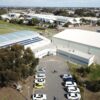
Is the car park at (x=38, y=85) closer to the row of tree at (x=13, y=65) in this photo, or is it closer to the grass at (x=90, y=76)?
the row of tree at (x=13, y=65)

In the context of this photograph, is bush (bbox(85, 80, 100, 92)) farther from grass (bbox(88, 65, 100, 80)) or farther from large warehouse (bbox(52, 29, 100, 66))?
large warehouse (bbox(52, 29, 100, 66))

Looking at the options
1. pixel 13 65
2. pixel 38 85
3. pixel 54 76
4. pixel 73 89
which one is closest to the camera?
pixel 13 65

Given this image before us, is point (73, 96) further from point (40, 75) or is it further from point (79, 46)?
point (79, 46)

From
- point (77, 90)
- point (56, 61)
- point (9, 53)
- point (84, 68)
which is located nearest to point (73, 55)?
point (56, 61)

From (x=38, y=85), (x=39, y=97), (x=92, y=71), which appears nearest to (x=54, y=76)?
(x=38, y=85)

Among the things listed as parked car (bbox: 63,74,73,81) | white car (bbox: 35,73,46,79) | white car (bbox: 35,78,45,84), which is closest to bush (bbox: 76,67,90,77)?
parked car (bbox: 63,74,73,81)

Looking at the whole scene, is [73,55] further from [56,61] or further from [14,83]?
[14,83]
